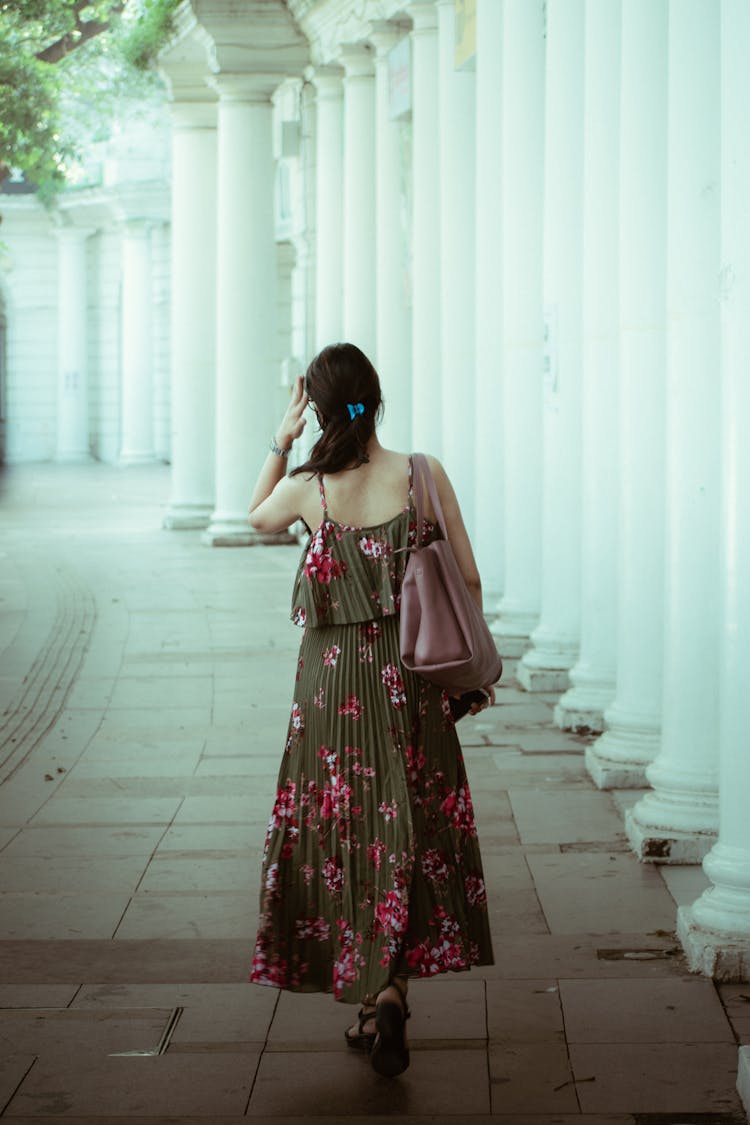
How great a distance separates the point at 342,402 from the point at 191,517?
18686 millimetres

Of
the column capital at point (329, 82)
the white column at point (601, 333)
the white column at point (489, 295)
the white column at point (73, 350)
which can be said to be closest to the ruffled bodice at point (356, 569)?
the white column at point (601, 333)

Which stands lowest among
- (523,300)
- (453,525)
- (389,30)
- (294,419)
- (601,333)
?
(453,525)

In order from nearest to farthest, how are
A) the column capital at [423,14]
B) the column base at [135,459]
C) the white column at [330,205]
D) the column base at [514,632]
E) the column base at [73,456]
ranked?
the column base at [514,632], the column capital at [423,14], the white column at [330,205], the column base at [135,459], the column base at [73,456]

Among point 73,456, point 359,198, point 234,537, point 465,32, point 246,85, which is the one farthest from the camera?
point 73,456

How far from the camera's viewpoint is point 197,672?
11.1 meters

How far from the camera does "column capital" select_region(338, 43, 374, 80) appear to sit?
1747 centimetres

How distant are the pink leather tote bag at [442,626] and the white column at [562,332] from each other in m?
5.56

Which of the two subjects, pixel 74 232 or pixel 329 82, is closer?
pixel 329 82

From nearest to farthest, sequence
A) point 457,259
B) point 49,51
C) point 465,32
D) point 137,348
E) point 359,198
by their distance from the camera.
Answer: point 465,32 < point 457,259 < point 359,198 < point 49,51 < point 137,348

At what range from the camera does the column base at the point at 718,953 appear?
16.2ft

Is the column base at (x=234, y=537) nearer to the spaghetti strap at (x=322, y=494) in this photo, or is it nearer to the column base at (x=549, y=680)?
the column base at (x=549, y=680)

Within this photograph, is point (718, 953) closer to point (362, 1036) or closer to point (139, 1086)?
point (362, 1036)

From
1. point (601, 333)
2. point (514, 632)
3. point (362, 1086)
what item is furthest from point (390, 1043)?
point (514, 632)

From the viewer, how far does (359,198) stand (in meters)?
17.7
